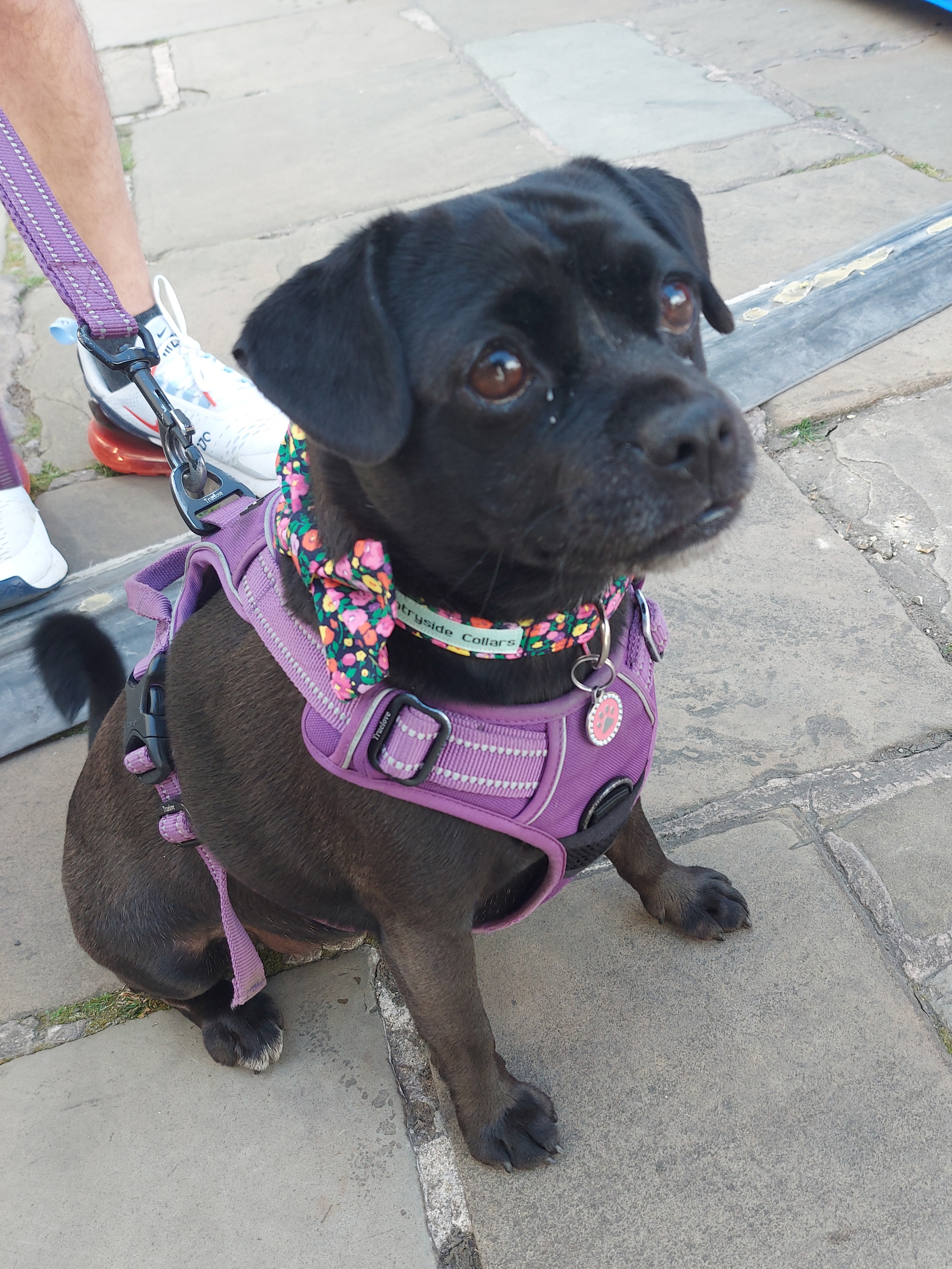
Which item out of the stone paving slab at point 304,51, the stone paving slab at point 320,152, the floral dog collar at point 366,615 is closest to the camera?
the floral dog collar at point 366,615

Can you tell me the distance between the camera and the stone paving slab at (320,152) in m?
4.66

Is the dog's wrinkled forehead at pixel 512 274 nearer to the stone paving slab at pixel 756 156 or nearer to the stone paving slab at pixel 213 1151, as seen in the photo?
the stone paving slab at pixel 213 1151

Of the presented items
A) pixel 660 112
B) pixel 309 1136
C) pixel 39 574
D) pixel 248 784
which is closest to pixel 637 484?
→ pixel 248 784

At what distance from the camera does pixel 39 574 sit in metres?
2.83

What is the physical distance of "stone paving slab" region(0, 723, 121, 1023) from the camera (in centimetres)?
206

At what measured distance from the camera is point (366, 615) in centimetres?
135

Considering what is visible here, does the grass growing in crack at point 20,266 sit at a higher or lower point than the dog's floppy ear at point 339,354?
lower

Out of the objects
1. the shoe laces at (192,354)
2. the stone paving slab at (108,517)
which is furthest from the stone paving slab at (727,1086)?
the shoe laces at (192,354)

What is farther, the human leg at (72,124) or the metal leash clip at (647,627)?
the human leg at (72,124)

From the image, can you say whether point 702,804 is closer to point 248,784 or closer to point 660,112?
point 248,784

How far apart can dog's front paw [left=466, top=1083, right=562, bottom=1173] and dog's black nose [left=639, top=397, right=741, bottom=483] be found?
1.10m

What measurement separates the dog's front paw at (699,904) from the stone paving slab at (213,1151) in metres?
0.60

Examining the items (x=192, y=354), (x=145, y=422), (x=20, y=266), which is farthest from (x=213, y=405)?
(x=20, y=266)

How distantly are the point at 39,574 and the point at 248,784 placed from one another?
1.56 meters
